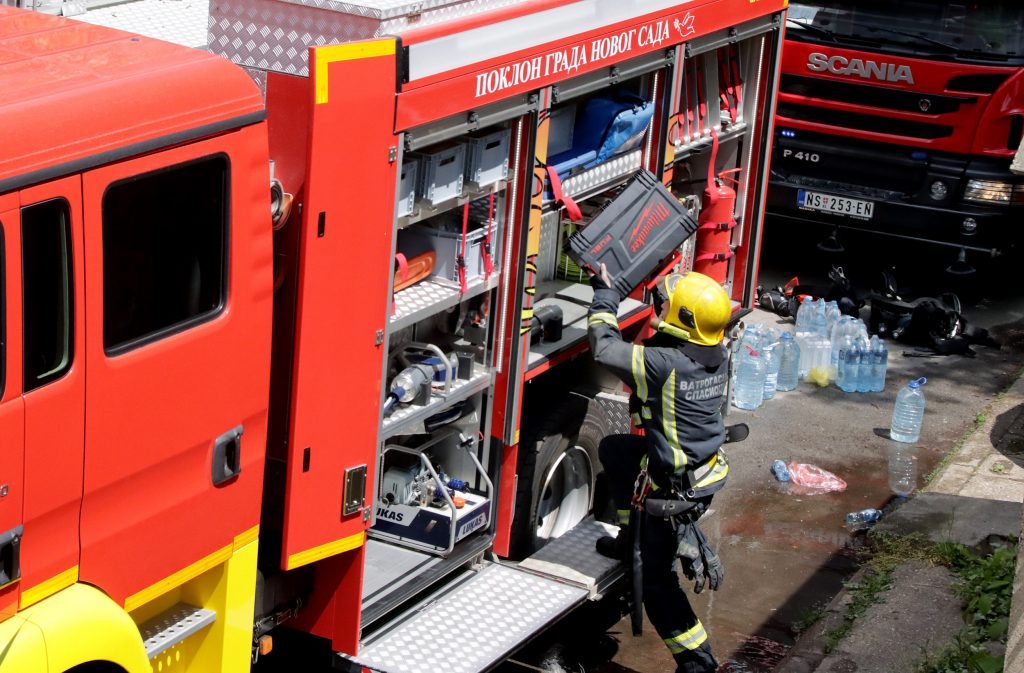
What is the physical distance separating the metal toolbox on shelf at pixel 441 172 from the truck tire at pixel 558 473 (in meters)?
1.31

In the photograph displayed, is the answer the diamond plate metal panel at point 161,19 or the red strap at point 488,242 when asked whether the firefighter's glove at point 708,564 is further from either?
the diamond plate metal panel at point 161,19

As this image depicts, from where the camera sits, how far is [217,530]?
4090 millimetres

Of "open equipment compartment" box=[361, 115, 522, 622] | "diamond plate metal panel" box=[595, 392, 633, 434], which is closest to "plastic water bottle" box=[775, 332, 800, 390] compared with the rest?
"diamond plate metal panel" box=[595, 392, 633, 434]

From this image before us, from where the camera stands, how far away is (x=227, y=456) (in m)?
4.07

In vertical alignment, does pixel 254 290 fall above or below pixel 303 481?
above

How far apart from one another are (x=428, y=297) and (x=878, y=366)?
197 inches

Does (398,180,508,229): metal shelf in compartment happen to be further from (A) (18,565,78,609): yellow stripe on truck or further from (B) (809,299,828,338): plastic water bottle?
(B) (809,299,828,338): plastic water bottle

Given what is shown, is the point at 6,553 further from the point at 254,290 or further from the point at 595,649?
the point at 595,649

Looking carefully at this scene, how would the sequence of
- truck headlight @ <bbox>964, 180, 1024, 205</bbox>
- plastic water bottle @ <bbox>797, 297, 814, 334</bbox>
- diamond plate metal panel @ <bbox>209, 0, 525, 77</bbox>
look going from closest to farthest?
diamond plate metal panel @ <bbox>209, 0, 525, 77</bbox>
plastic water bottle @ <bbox>797, 297, 814, 334</bbox>
truck headlight @ <bbox>964, 180, 1024, 205</bbox>

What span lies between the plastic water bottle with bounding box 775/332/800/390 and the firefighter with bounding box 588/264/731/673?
3.42 meters

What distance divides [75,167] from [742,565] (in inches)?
176

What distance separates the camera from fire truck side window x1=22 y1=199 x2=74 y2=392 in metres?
3.39

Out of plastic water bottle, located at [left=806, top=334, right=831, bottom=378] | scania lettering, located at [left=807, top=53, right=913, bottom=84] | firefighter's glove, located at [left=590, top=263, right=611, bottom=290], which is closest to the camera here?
firefighter's glove, located at [left=590, top=263, right=611, bottom=290]

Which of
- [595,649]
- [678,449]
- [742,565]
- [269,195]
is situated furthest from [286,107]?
[742,565]
